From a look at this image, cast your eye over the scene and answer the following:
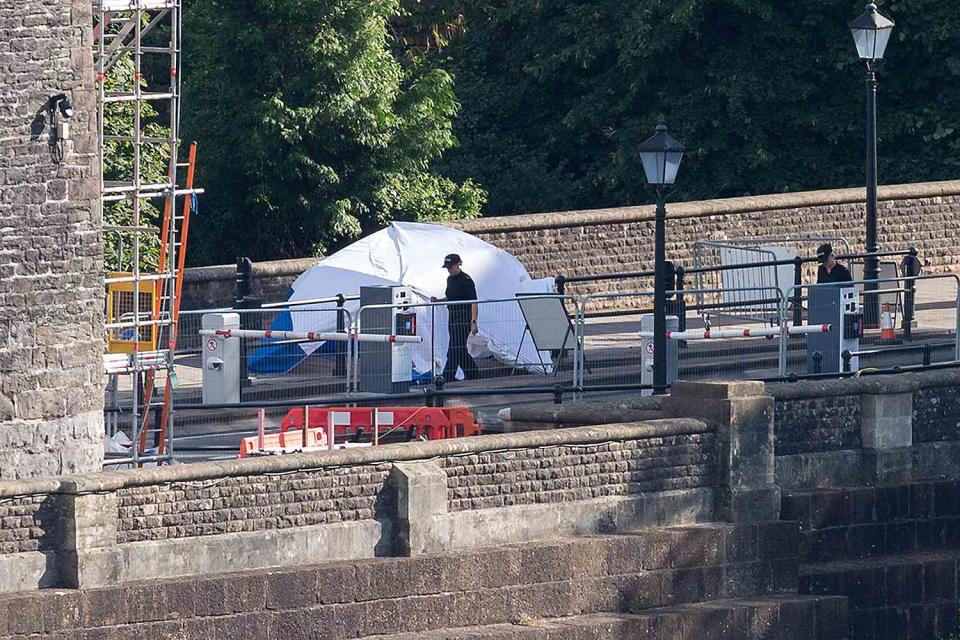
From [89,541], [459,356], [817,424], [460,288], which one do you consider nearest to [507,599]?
[89,541]

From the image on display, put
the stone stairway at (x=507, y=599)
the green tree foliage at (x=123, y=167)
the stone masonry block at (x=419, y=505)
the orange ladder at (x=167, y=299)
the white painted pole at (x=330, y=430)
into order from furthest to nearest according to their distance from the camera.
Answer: the green tree foliage at (x=123, y=167) → the white painted pole at (x=330, y=430) → the orange ladder at (x=167, y=299) → the stone masonry block at (x=419, y=505) → the stone stairway at (x=507, y=599)

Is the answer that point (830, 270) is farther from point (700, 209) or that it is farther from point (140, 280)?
point (140, 280)

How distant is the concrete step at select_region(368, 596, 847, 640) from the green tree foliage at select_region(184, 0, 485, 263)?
482 inches

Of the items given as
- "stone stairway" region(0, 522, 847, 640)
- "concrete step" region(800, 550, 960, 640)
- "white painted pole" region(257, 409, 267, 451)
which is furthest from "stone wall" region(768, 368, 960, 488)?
"white painted pole" region(257, 409, 267, 451)

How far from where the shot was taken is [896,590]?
19516mm

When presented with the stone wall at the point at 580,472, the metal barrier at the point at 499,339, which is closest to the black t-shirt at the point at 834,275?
the metal barrier at the point at 499,339

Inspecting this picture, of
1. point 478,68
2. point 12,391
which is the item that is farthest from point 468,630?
point 478,68

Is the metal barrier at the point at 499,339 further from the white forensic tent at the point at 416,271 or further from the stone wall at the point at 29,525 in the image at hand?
the stone wall at the point at 29,525

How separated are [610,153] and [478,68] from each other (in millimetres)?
3489

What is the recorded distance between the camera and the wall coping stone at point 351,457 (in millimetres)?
14646

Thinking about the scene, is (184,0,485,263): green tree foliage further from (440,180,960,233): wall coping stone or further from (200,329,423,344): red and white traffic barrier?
(200,329,423,344): red and white traffic barrier

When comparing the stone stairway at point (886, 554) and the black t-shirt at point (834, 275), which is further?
the black t-shirt at point (834, 275)

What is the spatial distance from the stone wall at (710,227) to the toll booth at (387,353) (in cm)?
472

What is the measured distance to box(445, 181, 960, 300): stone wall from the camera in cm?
2703
